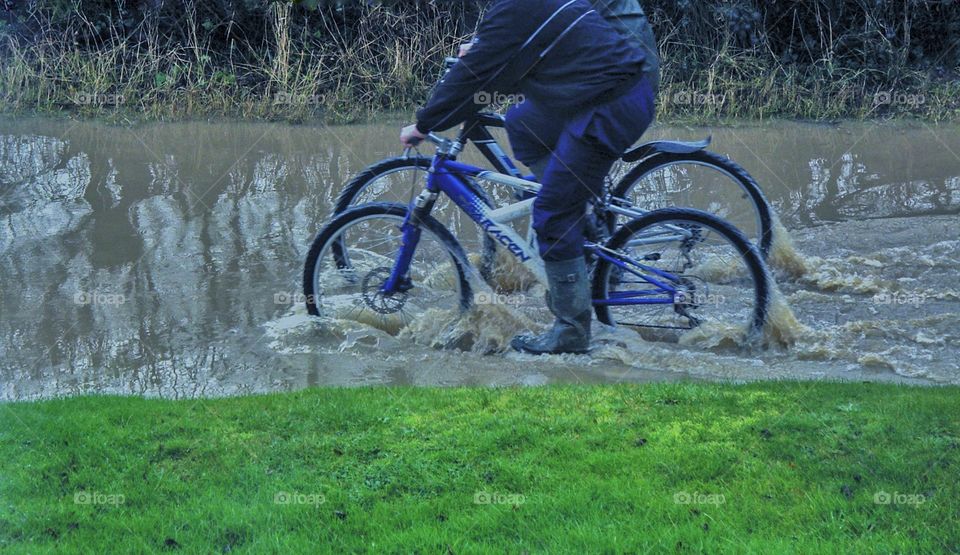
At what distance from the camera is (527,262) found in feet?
21.6

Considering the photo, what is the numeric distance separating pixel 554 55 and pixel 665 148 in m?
1.20

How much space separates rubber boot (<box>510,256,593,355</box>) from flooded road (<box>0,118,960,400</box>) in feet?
0.29

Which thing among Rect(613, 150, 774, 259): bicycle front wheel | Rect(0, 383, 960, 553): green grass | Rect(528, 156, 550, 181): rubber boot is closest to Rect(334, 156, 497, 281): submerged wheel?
Rect(528, 156, 550, 181): rubber boot

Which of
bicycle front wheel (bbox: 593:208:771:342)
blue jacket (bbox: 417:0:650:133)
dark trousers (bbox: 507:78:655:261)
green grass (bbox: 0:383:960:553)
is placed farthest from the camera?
bicycle front wheel (bbox: 593:208:771:342)

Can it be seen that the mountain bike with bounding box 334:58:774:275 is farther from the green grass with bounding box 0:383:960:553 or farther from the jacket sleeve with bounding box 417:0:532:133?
the green grass with bounding box 0:383:960:553

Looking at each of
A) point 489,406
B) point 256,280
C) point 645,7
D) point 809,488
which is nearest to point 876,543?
point 809,488

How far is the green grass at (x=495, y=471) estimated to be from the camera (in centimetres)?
400

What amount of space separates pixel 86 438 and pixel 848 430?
128 inches

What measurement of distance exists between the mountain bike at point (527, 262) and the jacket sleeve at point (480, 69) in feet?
1.27

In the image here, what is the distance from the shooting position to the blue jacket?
5.70 m

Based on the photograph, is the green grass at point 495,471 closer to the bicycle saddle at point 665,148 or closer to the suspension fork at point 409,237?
the suspension fork at point 409,237

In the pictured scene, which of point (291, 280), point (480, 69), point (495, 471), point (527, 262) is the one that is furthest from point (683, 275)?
point (291, 280)

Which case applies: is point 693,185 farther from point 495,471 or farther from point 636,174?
point 495,471

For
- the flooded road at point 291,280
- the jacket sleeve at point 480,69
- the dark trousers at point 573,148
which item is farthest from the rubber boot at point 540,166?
the flooded road at point 291,280
